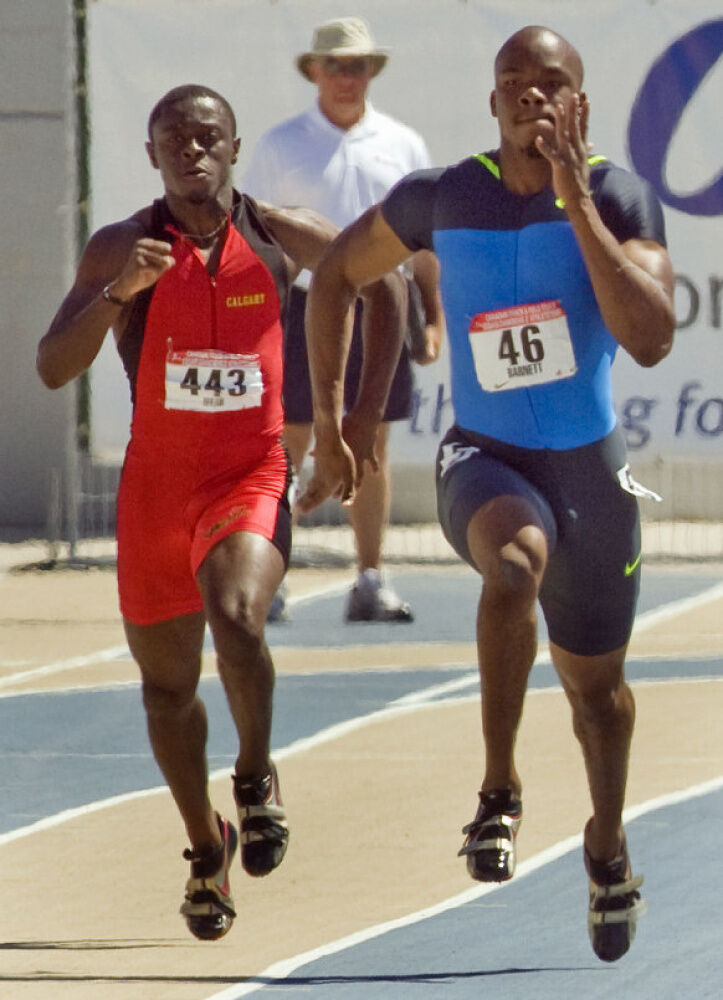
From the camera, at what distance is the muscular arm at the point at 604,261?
5762mm

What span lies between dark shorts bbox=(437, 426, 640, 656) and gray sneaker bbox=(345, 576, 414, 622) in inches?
221

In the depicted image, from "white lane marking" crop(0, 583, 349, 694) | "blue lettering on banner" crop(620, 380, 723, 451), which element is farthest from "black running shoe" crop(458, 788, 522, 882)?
"blue lettering on banner" crop(620, 380, 723, 451)

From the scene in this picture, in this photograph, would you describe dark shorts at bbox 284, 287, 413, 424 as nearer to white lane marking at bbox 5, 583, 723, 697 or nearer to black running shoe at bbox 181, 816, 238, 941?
white lane marking at bbox 5, 583, 723, 697

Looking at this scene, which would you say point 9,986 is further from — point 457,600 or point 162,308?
point 457,600

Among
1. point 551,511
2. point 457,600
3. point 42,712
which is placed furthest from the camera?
point 457,600

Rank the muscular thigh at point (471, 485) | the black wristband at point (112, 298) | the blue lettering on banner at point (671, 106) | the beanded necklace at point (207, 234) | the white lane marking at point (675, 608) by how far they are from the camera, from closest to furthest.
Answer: the muscular thigh at point (471, 485), the black wristband at point (112, 298), the beanded necklace at point (207, 234), the white lane marking at point (675, 608), the blue lettering on banner at point (671, 106)

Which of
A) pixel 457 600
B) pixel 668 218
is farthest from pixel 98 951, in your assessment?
pixel 668 218

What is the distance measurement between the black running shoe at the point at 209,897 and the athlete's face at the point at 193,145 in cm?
169

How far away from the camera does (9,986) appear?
6.24 metres

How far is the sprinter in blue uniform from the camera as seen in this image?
594 centimetres

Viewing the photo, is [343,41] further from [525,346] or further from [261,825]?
[261,825]

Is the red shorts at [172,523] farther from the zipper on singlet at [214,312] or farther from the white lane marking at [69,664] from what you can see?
the white lane marking at [69,664]

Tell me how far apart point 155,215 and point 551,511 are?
4.50ft

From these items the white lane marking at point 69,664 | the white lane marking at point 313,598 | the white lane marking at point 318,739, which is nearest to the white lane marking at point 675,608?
the white lane marking at point 313,598
